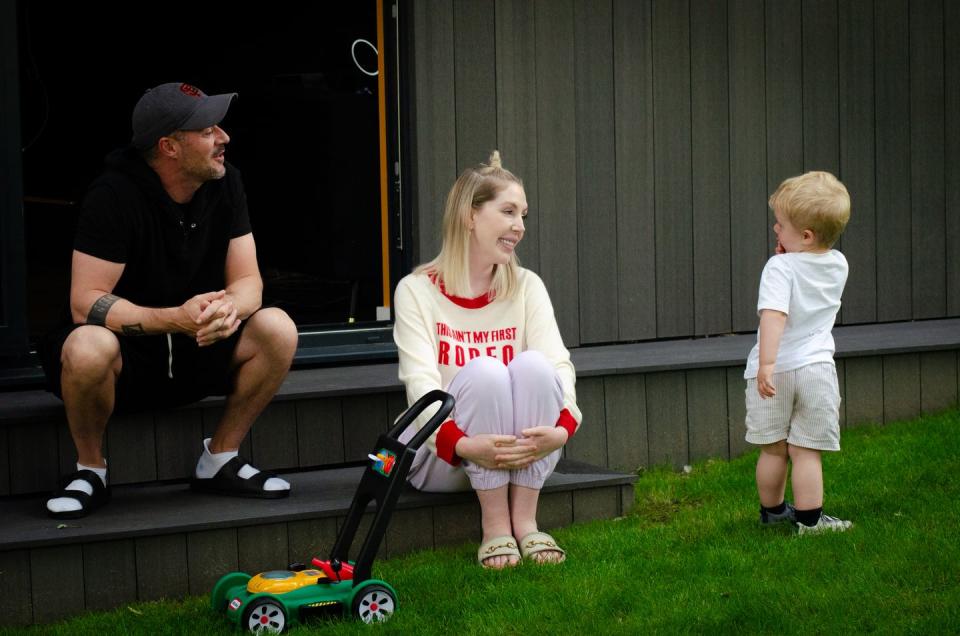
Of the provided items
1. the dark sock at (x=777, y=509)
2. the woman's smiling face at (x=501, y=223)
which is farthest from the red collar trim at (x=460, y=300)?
the dark sock at (x=777, y=509)

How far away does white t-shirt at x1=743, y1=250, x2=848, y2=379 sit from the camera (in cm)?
383

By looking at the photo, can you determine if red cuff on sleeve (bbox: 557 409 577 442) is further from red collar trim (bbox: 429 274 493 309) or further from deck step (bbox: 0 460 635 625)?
red collar trim (bbox: 429 274 493 309)

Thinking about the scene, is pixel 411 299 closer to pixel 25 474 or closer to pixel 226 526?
pixel 226 526

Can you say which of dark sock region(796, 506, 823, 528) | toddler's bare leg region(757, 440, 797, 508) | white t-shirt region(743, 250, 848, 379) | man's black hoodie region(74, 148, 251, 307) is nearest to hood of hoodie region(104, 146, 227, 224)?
man's black hoodie region(74, 148, 251, 307)

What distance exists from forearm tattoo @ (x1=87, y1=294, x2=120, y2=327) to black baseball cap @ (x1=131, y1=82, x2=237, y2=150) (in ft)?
1.68

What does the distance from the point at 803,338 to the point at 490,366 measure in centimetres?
97

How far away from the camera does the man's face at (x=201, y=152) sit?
391cm

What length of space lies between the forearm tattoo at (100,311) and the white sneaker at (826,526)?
220 centimetres

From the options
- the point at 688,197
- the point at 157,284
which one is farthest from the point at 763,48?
the point at 157,284

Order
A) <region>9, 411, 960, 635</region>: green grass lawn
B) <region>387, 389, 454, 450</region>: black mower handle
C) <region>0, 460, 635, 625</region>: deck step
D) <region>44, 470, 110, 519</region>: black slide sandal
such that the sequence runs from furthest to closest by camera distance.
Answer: <region>44, 470, 110, 519</region>: black slide sandal, <region>0, 460, 635, 625</region>: deck step, <region>387, 389, 454, 450</region>: black mower handle, <region>9, 411, 960, 635</region>: green grass lawn

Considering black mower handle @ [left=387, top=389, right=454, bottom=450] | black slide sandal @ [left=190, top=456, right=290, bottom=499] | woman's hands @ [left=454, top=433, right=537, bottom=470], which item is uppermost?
black mower handle @ [left=387, top=389, right=454, bottom=450]

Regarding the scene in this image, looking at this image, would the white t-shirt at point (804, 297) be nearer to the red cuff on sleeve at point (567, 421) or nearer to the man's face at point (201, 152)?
the red cuff on sleeve at point (567, 421)

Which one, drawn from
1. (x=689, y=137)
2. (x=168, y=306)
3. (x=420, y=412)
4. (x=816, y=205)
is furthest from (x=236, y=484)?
(x=689, y=137)

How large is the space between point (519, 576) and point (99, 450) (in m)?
1.34
